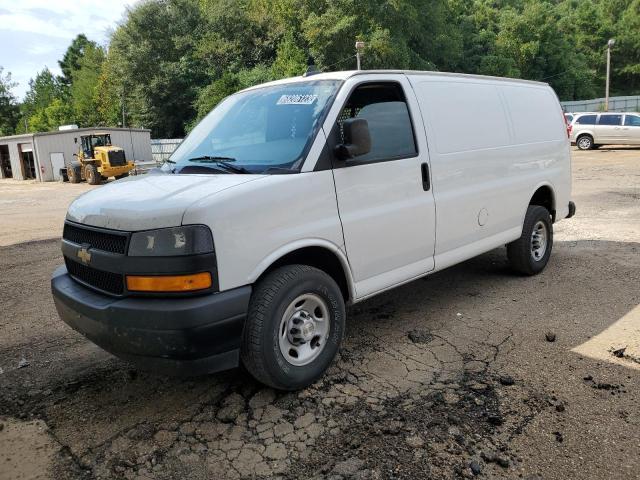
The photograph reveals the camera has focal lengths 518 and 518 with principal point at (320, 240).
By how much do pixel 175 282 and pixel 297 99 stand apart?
1.76 meters

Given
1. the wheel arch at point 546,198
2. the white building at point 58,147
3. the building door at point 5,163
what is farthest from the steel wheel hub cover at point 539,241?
the building door at point 5,163

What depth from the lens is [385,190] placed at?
3893 millimetres

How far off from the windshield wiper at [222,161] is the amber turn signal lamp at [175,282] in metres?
0.92

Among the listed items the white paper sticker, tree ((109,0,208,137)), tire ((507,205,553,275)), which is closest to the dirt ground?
tire ((507,205,553,275))

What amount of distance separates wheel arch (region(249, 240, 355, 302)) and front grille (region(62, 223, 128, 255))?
789 mm

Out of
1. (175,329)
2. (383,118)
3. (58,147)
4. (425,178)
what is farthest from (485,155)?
(58,147)

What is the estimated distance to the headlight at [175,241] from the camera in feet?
9.40

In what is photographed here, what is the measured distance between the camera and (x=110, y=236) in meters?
3.14

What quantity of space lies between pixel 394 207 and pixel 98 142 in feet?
89.6

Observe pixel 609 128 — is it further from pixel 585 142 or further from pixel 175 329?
pixel 175 329

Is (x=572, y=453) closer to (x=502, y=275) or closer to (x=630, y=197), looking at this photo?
(x=502, y=275)

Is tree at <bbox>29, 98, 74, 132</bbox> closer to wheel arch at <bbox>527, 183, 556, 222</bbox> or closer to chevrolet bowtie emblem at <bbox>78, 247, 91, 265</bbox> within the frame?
wheel arch at <bbox>527, 183, 556, 222</bbox>

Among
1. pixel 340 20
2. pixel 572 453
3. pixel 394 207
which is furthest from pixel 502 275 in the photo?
pixel 340 20

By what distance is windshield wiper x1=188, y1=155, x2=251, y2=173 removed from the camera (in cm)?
353
